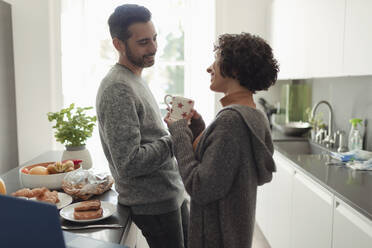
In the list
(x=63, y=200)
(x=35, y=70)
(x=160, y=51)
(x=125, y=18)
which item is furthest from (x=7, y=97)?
(x=125, y=18)

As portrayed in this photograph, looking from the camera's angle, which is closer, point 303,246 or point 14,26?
point 303,246

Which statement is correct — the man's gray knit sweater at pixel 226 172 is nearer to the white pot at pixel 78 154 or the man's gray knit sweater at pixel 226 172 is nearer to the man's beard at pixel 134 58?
the man's beard at pixel 134 58

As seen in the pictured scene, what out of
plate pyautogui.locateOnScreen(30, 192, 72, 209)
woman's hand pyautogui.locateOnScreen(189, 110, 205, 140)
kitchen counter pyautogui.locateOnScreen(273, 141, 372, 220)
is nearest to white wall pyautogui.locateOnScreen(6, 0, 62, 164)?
plate pyautogui.locateOnScreen(30, 192, 72, 209)

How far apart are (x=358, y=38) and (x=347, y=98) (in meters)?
0.91

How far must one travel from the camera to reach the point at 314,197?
6.03 ft

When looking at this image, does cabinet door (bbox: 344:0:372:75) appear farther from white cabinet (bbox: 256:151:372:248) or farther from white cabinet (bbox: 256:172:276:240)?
white cabinet (bbox: 256:172:276:240)

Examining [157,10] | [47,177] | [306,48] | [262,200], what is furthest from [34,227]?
[157,10]

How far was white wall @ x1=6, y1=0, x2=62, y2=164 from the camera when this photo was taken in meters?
3.51

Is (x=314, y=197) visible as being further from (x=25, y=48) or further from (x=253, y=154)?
(x=25, y=48)

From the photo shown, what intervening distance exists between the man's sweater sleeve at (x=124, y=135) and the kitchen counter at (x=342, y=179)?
81cm

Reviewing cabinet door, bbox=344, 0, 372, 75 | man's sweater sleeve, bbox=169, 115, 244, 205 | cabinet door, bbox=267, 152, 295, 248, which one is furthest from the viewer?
cabinet door, bbox=267, 152, 295, 248

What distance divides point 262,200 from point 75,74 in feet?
7.56

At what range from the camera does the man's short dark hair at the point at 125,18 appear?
4.39ft

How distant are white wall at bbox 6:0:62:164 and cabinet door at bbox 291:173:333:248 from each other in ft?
8.46
